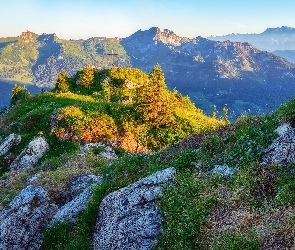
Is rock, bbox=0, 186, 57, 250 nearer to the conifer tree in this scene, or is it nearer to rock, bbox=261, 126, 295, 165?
rock, bbox=261, 126, 295, 165

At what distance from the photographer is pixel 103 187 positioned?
14.3 meters

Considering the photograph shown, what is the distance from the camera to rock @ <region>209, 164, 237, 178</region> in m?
12.4

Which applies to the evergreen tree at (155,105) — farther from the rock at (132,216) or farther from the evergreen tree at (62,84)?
the rock at (132,216)

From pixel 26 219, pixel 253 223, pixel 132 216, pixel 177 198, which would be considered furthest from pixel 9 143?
pixel 253 223

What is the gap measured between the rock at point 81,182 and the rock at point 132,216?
413 cm

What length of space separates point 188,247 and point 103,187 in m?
5.87

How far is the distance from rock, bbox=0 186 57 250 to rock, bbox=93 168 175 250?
11.9ft

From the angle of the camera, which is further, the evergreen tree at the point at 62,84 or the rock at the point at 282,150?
the evergreen tree at the point at 62,84

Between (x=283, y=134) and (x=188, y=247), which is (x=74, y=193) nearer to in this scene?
(x=188, y=247)

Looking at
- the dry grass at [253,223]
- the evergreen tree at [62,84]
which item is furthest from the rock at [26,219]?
the evergreen tree at [62,84]

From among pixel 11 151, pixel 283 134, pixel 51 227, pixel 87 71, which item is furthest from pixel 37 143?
pixel 87 71

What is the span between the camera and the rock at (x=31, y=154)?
103 feet

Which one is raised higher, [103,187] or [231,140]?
[231,140]

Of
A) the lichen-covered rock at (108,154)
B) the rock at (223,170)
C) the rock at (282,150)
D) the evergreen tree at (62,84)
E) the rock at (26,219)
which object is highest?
the rock at (282,150)
